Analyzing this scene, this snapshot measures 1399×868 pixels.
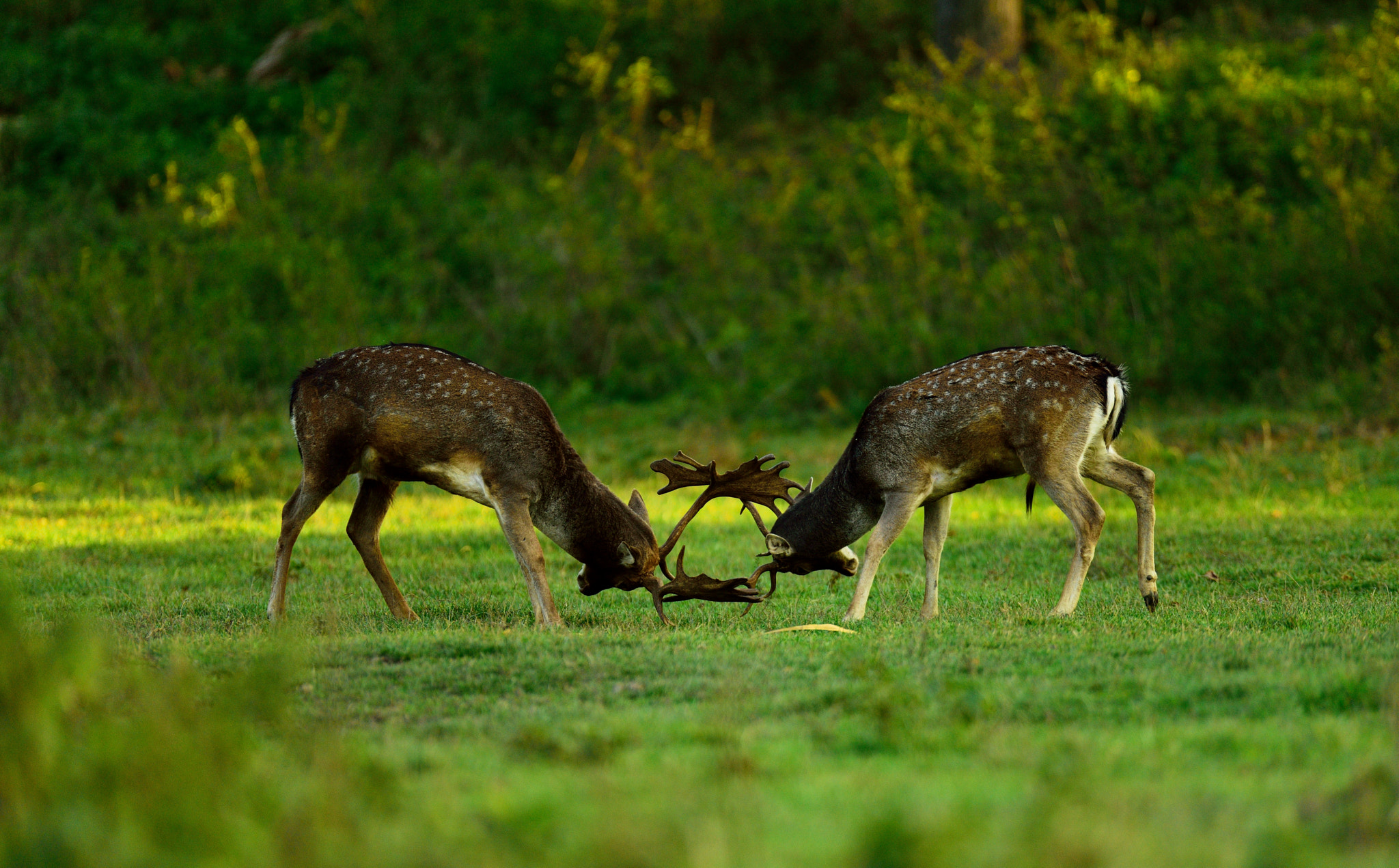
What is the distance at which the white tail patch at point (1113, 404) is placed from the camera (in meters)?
9.22

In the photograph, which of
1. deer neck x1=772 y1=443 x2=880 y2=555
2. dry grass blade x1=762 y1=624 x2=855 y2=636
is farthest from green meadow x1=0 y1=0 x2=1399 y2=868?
deer neck x1=772 y1=443 x2=880 y2=555

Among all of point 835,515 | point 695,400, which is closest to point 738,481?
point 835,515

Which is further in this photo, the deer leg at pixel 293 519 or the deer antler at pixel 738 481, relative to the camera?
the deer antler at pixel 738 481

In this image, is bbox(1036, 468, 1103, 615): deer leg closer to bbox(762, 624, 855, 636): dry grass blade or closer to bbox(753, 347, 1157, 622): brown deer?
bbox(753, 347, 1157, 622): brown deer

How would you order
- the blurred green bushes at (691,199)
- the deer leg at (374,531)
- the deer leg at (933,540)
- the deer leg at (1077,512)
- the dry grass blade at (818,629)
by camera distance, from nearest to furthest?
the dry grass blade at (818,629)
the deer leg at (1077,512)
the deer leg at (374,531)
the deer leg at (933,540)
the blurred green bushes at (691,199)

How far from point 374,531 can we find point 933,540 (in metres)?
3.53

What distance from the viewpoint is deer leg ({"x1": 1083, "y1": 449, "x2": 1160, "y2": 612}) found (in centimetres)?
919

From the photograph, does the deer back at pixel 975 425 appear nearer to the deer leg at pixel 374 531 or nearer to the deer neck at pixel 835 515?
the deer neck at pixel 835 515

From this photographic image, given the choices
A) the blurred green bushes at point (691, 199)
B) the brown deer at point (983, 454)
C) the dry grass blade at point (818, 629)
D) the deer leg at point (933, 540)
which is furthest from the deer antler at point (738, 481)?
the blurred green bushes at point (691, 199)

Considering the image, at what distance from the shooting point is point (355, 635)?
793 centimetres

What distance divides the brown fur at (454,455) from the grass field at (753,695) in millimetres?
348

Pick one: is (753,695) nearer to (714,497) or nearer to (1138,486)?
(714,497)

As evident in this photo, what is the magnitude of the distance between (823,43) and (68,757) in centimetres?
2323

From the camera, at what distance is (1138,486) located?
950cm
